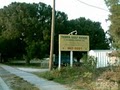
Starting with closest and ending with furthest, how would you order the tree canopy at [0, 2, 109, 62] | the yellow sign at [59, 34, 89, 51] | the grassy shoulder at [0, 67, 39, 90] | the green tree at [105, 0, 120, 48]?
1. the green tree at [105, 0, 120, 48]
2. the grassy shoulder at [0, 67, 39, 90]
3. the yellow sign at [59, 34, 89, 51]
4. the tree canopy at [0, 2, 109, 62]

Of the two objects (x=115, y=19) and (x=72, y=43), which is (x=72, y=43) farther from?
(x=115, y=19)

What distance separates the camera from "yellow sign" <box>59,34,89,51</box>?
108 feet

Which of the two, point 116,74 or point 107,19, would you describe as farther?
point 107,19

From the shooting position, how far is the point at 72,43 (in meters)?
33.5

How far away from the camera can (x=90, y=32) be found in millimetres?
85312

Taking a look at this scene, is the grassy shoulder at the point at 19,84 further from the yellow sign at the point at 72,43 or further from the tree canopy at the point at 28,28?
Answer: the tree canopy at the point at 28,28

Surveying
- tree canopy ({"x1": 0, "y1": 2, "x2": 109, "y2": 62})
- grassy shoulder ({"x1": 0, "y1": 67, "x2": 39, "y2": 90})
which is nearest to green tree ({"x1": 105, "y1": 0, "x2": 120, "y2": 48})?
grassy shoulder ({"x1": 0, "y1": 67, "x2": 39, "y2": 90})

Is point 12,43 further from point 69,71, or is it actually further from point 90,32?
point 69,71

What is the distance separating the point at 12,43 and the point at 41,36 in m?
6.97

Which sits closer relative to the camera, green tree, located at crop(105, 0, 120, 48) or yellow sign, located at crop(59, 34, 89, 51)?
green tree, located at crop(105, 0, 120, 48)

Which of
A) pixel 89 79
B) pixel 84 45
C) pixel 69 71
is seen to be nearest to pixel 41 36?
pixel 84 45

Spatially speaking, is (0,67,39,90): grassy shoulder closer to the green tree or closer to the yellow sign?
the green tree

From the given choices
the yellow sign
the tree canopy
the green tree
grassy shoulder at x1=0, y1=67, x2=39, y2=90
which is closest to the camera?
the green tree

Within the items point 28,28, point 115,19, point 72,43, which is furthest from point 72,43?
point 28,28
